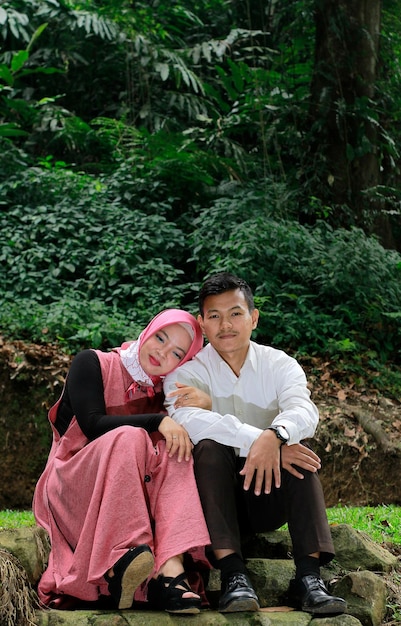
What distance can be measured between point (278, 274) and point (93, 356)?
201 inches

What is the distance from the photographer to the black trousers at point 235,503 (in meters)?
3.10

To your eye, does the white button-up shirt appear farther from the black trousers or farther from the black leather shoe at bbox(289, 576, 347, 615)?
the black leather shoe at bbox(289, 576, 347, 615)

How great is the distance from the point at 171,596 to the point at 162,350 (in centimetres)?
109

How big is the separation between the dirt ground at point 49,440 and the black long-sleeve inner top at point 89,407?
3.30m

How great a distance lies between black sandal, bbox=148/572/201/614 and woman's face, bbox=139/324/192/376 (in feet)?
3.05

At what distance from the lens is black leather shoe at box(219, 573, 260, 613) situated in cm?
292

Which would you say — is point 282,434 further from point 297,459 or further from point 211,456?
point 211,456

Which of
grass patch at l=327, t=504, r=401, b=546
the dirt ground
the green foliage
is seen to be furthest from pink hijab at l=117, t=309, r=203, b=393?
the green foliage

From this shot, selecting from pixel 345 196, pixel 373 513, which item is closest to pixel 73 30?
pixel 345 196

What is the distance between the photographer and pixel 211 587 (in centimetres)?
348

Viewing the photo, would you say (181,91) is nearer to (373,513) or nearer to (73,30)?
(73,30)

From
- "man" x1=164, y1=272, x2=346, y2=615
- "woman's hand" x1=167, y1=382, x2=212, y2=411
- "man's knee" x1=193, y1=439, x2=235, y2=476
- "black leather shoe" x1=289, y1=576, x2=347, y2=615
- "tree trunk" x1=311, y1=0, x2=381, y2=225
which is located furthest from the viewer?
"tree trunk" x1=311, y1=0, x2=381, y2=225

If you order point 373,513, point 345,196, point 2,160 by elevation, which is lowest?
point 373,513

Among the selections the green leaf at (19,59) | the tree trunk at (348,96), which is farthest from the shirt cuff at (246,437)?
the green leaf at (19,59)
